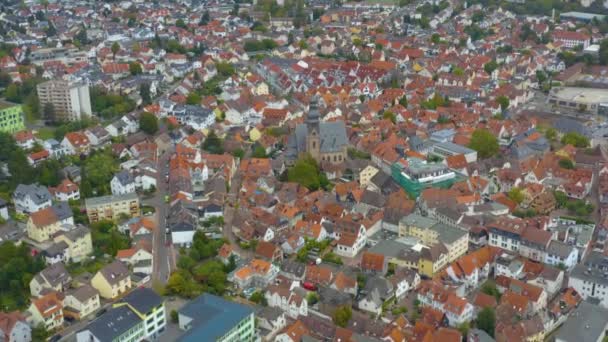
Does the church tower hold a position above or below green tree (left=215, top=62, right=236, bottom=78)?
above

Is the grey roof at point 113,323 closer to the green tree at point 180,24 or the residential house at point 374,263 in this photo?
the residential house at point 374,263

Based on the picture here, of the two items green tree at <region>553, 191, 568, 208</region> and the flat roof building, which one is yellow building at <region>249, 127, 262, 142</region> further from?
the flat roof building

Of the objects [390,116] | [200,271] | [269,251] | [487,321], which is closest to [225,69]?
[390,116]

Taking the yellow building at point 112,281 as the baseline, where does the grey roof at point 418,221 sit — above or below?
above

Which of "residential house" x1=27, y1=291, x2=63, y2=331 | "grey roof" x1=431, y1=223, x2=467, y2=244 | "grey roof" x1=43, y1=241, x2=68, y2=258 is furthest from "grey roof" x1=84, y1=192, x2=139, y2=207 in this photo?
"grey roof" x1=431, y1=223, x2=467, y2=244

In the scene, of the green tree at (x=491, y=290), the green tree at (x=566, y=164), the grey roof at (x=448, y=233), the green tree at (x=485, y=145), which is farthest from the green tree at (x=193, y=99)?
the green tree at (x=491, y=290)

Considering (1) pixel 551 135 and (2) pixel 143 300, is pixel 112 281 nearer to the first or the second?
(2) pixel 143 300

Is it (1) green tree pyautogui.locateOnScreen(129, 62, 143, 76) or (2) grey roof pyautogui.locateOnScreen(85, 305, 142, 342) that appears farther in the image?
(1) green tree pyautogui.locateOnScreen(129, 62, 143, 76)
